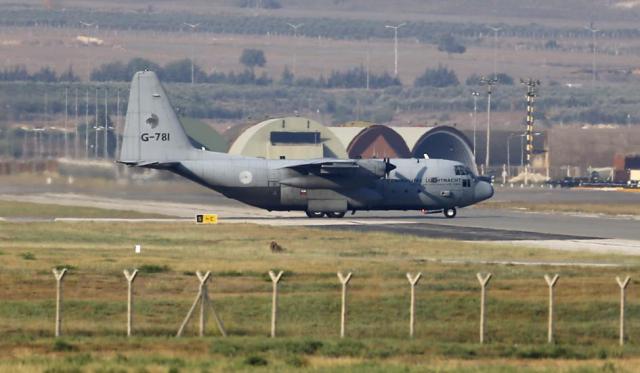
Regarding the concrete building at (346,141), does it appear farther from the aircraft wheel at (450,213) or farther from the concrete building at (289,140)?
the aircraft wheel at (450,213)

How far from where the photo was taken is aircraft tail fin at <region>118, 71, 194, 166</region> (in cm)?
8900

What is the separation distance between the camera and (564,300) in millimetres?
45188

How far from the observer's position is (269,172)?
89.3 metres

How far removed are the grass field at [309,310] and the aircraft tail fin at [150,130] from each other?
71.2 ft

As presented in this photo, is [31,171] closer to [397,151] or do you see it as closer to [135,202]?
[135,202]

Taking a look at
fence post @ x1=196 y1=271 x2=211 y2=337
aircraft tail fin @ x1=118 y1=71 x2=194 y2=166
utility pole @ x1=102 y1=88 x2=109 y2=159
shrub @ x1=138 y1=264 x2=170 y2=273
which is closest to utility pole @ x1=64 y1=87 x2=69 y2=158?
utility pole @ x1=102 y1=88 x2=109 y2=159

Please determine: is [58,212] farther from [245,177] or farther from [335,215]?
[335,215]

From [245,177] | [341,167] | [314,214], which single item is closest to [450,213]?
[314,214]

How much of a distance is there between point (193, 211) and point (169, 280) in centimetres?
5079

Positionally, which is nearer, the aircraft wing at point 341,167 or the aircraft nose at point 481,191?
the aircraft wing at point 341,167

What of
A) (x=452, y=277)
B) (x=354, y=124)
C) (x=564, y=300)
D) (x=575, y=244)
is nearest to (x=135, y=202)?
(x=575, y=244)

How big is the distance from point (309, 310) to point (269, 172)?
4690 centimetres

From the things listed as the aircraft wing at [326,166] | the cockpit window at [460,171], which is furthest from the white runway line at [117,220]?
the cockpit window at [460,171]

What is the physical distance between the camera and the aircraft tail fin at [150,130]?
89.0 meters
